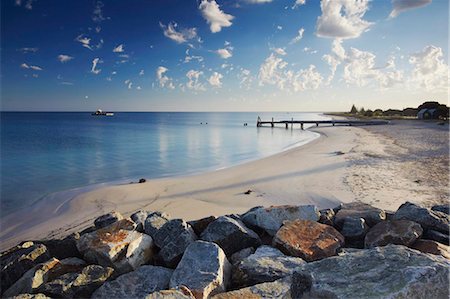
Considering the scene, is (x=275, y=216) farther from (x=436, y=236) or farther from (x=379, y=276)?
(x=379, y=276)

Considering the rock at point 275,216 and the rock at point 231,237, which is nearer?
the rock at point 231,237

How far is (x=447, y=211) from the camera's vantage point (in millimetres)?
5387

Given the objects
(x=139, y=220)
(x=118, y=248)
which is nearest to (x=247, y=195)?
(x=139, y=220)

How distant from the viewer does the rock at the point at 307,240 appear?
12.5 ft

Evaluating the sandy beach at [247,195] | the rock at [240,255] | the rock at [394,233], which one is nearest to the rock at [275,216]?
the rock at [240,255]

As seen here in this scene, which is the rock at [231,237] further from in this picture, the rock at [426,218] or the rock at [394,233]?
the rock at [426,218]

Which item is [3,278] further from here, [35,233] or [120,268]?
[35,233]

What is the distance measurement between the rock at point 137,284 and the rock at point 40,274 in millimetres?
828

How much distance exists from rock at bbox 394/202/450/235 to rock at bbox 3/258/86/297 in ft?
17.2

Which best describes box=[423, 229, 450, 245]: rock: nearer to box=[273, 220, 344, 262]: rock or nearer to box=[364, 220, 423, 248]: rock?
box=[364, 220, 423, 248]: rock

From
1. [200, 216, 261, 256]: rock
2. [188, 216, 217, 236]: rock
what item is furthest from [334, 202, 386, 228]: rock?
[188, 216, 217, 236]: rock

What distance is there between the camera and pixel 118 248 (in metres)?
3.90

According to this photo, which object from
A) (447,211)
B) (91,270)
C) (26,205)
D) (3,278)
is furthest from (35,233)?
(447,211)

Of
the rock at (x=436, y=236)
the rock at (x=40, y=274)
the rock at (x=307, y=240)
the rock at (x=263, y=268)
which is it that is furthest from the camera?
the rock at (x=436, y=236)
